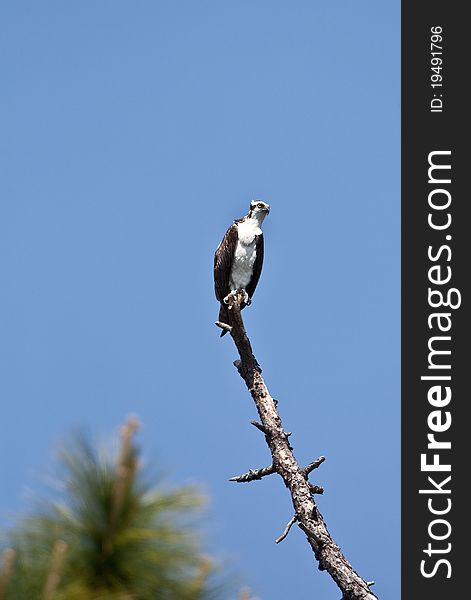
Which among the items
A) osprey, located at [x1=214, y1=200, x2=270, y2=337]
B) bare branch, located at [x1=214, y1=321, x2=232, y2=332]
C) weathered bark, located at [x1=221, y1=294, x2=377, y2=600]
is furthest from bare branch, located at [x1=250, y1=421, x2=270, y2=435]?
osprey, located at [x1=214, y1=200, x2=270, y2=337]

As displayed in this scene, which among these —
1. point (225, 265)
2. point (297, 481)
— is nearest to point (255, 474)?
point (297, 481)

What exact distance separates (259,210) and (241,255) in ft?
1.89

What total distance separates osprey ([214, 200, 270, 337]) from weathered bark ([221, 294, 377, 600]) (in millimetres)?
2137

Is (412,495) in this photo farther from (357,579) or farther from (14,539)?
(14,539)

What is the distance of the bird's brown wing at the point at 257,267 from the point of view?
12969mm

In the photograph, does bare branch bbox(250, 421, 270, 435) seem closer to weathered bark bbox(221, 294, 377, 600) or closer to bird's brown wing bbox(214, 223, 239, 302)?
weathered bark bbox(221, 294, 377, 600)

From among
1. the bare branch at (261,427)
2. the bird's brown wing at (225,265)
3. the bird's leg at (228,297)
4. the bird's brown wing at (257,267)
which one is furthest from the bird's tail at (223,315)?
the bare branch at (261,427)

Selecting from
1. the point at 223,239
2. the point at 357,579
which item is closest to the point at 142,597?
the point at 357,579

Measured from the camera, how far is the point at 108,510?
140 inches

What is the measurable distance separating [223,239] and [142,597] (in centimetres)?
965

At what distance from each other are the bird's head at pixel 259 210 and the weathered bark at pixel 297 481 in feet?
8.19

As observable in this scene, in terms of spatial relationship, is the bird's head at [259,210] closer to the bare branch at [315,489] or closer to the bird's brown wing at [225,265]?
the bird's brown wing at [225,265]

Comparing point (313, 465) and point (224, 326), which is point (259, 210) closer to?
point (224, 326)

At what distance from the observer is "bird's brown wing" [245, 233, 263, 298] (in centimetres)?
1297
